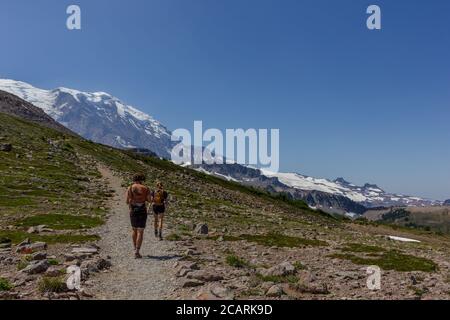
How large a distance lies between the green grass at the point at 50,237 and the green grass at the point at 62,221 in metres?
3.29

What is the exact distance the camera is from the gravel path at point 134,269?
16.0 metres

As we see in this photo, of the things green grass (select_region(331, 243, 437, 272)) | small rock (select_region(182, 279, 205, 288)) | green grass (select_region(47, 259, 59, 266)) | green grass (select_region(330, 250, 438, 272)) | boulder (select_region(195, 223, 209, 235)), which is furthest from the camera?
boulder (select_region(195, 223, 209, 235))

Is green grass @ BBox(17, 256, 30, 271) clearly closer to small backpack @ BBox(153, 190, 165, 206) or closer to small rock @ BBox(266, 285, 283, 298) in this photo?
small backpack @ BBox(153, 190, 165, 206)

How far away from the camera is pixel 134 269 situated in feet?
66.1

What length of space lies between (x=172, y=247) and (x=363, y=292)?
1342 cm

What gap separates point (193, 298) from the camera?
15.1 m

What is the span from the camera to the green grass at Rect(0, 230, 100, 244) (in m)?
28.2

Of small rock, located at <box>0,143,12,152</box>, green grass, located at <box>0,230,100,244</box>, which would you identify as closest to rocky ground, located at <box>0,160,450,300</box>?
green grass, located at <box>0,230,100,244</box>

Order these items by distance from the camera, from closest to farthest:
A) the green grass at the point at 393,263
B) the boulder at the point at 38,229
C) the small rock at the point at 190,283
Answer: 1. the small rock at the point at 190,283
2. the green grass at the point at 393,263
3. the boulder at the point at 38,229

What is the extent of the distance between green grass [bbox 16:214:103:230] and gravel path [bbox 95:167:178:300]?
2.02 m

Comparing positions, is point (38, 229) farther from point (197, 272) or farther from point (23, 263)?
point (197, 272)

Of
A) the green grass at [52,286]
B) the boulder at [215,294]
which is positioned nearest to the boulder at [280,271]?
the boulder at [215,294]

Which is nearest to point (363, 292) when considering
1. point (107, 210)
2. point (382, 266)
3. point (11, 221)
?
point (382, 266)

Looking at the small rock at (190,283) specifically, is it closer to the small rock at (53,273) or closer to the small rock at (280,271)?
the small rock at (280,271)
